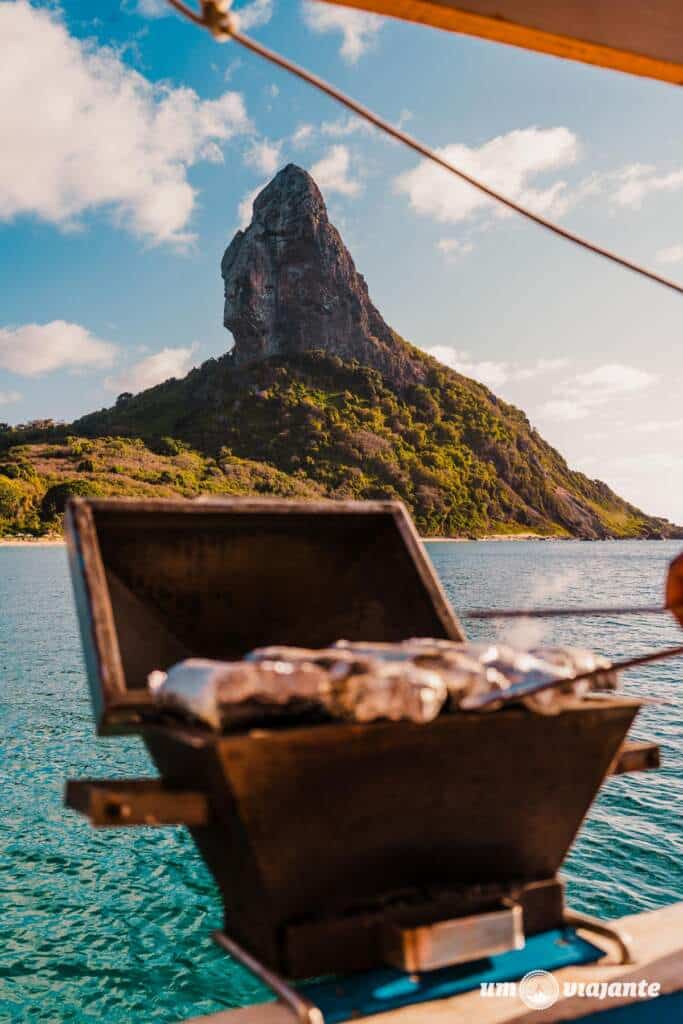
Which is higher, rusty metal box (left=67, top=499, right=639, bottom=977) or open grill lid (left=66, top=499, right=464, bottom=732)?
open grill lid (left=66, top=499, right=464, bottom=732)

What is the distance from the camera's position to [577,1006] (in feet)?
7.21

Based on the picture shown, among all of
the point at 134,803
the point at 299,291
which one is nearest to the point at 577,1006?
the point at 134,803

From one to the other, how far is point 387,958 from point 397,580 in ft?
4.11

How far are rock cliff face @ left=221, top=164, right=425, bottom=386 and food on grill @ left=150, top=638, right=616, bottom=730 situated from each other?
134 metres

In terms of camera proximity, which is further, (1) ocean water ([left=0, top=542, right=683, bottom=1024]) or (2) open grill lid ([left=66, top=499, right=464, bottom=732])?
(1) ocean water ([left=0, top=542, right=683, bottom=1024])

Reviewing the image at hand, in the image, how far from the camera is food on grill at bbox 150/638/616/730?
1779 mm

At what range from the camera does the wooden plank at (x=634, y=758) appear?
228 centimetres

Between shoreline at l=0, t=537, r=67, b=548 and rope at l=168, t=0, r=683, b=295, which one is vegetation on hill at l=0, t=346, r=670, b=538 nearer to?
shoreline at l=0, t=537, r=67, b=548

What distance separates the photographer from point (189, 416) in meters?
119

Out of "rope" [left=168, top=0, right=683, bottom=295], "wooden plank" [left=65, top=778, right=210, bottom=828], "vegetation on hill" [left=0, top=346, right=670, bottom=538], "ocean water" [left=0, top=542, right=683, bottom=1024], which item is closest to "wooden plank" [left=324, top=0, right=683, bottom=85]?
"rope" [left=168, top=0, right=683, bottom=295]

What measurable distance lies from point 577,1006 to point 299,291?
148 meters

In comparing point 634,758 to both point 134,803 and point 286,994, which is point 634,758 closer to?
point 286,994

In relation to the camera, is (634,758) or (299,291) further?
(299,291)

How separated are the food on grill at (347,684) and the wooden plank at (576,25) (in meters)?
1.89
